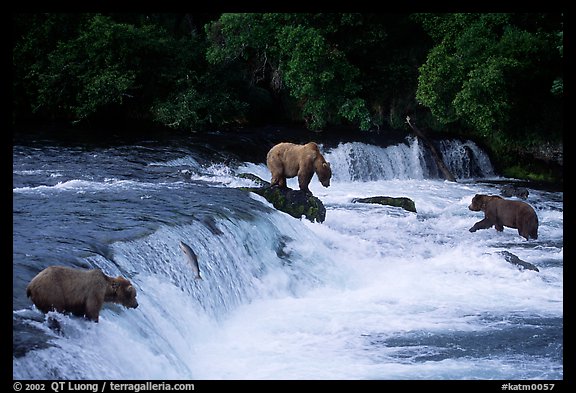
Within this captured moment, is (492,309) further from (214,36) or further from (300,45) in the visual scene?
(214,36)

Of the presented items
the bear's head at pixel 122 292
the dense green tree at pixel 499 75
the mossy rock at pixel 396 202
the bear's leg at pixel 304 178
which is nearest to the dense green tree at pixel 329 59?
the dense green tree at pixel 499 75

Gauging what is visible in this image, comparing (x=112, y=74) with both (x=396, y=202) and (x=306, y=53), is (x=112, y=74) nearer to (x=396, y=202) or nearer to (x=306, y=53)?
(x=306, y=53)

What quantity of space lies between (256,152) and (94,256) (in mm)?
12034

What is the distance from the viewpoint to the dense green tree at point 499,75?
1908 centimetres

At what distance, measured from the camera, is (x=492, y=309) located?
10055 millimetres

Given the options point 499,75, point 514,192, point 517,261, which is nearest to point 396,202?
point 514,192

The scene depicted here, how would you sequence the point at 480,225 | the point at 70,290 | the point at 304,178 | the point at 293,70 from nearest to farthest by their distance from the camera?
the point at 70,290 < the point at 304,178 < the point at 480,225 < the point at 293,70

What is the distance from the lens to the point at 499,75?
18.6m

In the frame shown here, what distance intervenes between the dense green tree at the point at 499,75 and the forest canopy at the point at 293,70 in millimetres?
36

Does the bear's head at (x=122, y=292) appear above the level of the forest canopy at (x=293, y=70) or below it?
below

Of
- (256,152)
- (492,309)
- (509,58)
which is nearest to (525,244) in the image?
(492,309)

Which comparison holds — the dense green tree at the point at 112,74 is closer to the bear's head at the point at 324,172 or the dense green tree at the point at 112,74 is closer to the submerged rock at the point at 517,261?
the bear's head at the point at 324,172

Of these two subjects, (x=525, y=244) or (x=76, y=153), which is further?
(x=76, y=153)

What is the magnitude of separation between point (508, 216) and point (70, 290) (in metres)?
9.55
